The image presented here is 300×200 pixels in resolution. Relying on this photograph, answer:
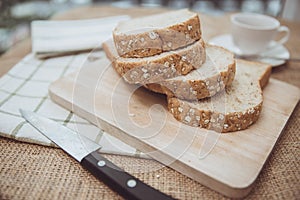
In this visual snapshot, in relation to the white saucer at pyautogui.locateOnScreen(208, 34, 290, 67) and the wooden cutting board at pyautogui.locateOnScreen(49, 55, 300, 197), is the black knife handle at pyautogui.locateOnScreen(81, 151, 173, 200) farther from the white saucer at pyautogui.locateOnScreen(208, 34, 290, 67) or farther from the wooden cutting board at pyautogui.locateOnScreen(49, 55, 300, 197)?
the white saucer at pyautogui.locateOnScreen(208, 34, 290, 67)

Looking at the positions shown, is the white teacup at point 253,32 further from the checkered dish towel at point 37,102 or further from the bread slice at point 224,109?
the checkered dish towel at point 37,102

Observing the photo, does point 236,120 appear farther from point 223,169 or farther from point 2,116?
point 2,116

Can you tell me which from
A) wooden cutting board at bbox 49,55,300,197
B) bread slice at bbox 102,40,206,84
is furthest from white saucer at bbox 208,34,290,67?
bread slice at bbox 102,40,206,84

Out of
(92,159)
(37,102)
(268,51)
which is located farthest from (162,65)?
(268,51)

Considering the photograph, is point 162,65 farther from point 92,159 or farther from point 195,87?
point 92,159

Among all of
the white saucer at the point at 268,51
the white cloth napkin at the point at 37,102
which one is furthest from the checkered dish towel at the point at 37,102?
the white saucer at the point at 268,51

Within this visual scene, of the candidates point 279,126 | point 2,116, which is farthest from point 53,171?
point 279,126
